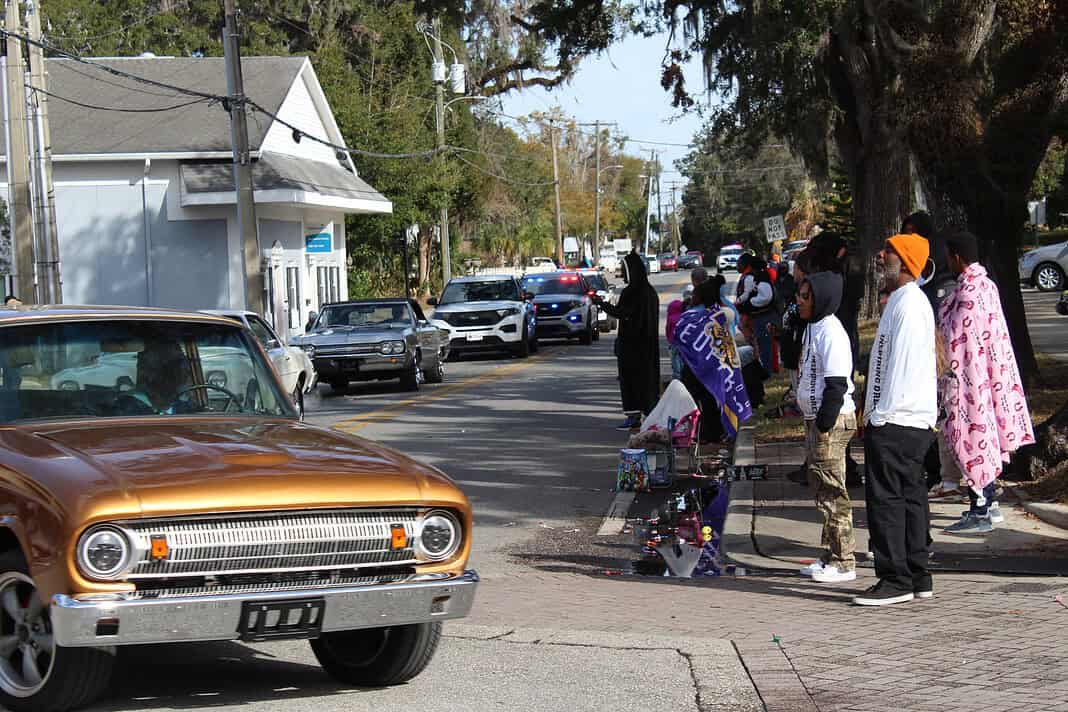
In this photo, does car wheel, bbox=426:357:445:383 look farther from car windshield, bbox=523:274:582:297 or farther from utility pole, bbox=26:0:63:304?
car windshield, bbox=523:274:582:297

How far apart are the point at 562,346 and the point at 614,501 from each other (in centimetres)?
2306

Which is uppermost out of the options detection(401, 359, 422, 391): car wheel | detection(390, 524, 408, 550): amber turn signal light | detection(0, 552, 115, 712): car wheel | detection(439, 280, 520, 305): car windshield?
detection(439, 280, 520, 305): car windshield

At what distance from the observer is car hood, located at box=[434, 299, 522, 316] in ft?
98.6

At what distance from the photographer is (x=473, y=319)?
3012 cm

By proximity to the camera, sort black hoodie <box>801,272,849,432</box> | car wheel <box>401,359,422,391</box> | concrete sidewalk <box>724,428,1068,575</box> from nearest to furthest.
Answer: black hoodie <box>801,272,849,432</box>
concrete sidewalk <box>724,428,1068,575</box>
car wheel <box>401,359,422,391</box>

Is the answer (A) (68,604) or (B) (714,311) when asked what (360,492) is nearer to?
(A) (68,604)

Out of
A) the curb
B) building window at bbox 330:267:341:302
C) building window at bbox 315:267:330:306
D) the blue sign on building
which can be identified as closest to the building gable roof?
the blue sign on building

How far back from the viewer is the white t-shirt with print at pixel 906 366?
25.4 feet

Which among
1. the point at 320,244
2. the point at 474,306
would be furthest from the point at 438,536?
the point at 320,244

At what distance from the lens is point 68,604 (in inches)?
198

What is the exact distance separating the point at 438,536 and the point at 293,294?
117ft

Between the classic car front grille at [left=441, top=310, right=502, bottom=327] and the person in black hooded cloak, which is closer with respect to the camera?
the person in black hooded cloak

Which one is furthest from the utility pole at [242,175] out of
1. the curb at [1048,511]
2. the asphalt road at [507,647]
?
the curb at [1048,511]

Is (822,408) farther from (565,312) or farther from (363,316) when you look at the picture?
(565,312)
